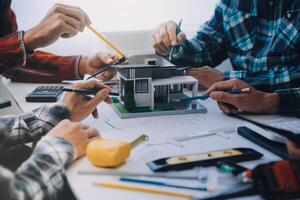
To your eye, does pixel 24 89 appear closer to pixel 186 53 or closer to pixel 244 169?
pixel 186 53

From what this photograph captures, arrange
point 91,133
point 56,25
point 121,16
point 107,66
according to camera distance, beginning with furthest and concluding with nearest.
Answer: point 121,16 < point 107,66 < point 56,25 < point 91,133

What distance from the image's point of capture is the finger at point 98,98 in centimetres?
112

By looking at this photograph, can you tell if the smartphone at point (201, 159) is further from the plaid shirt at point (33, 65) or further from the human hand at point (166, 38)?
the plaid shirt at point (33, 65)

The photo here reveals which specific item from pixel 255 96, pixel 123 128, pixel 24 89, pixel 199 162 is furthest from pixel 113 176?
pixel 24 89

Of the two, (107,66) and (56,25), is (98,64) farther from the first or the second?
(56,25)

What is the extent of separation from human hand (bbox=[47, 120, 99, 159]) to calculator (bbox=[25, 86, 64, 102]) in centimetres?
36

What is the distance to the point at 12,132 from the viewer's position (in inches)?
38.5

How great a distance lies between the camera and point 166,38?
4.85 ft

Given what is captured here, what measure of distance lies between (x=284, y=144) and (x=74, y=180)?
0.47 meters

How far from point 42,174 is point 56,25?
746 mm

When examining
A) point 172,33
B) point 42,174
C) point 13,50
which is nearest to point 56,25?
point 13,50

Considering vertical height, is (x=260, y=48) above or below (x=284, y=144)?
above

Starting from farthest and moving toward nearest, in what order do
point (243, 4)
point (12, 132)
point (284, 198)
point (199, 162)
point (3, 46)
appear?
1. point (243, 4)
2. point (3, 46)
3. point (12, 132)
4. point (199, 162)
5. point (284, 198)

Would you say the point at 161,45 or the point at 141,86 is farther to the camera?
the point at 161,45
